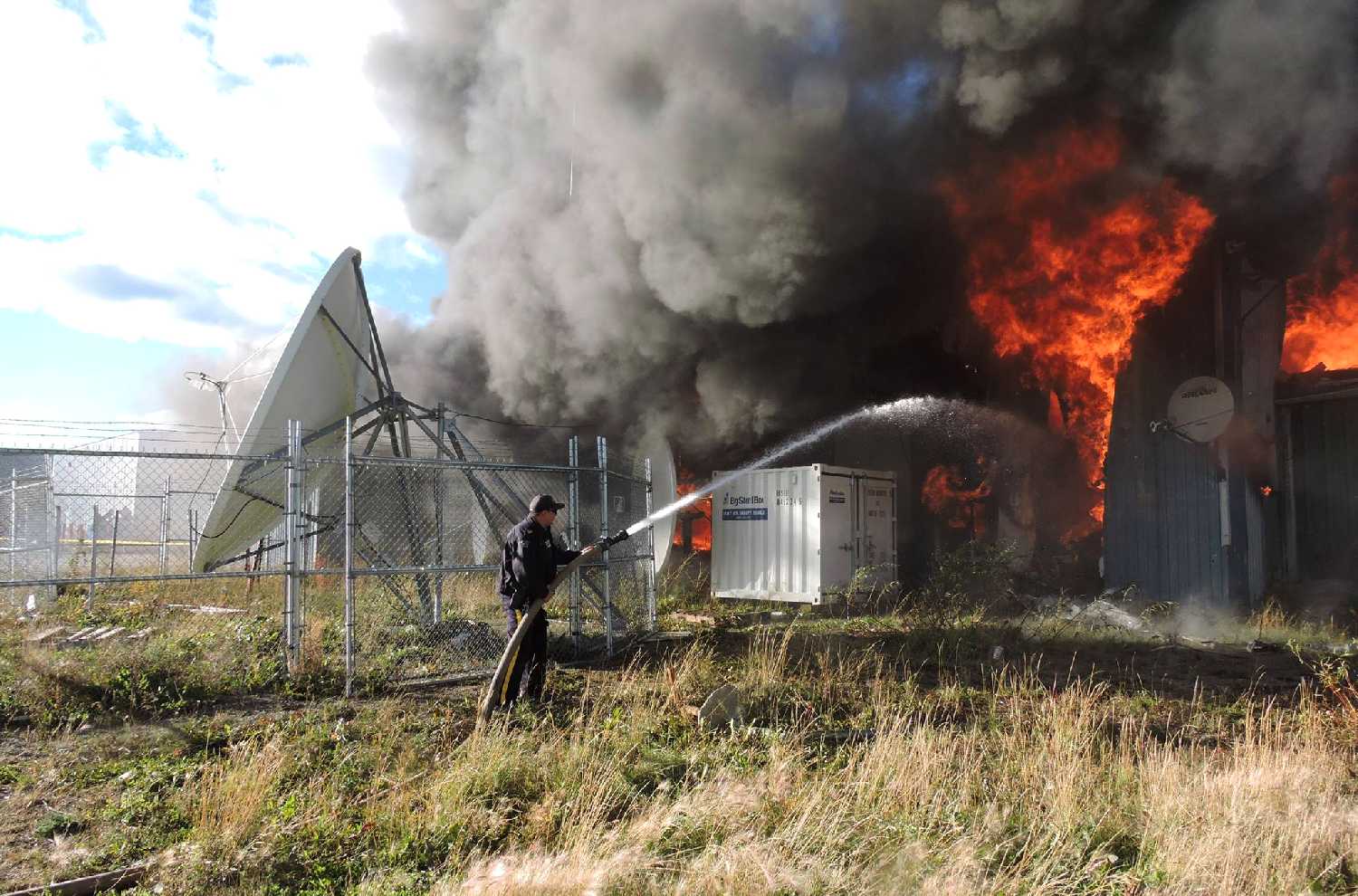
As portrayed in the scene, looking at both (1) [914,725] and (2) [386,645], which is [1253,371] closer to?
(1) [914,725]

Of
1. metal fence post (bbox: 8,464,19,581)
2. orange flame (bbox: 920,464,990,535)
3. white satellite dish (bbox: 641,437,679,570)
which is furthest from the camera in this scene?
orange flame (bbox: 920,464,990,535)

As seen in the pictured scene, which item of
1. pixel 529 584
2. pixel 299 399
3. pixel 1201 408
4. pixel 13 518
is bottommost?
pixel 529 584

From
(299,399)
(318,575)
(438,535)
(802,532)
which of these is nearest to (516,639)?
(438,535)

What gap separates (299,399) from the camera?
25.5ft

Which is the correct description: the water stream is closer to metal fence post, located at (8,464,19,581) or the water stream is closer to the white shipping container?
the white shipping container

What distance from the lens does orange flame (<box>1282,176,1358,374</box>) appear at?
38.5ft

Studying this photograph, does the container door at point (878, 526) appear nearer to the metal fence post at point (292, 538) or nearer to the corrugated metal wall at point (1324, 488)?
the corrugated metal wall at point (1324, 488)

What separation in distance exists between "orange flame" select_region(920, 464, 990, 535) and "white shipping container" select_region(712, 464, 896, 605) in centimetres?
191

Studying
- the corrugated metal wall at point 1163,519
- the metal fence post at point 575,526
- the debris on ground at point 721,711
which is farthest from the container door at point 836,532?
the debris on ground at point 721,711

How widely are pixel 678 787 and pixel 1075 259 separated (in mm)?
11172

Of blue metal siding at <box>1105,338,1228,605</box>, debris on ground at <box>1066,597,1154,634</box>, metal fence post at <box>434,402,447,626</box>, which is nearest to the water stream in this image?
blue metal siding at <box>1105,338,1228,605</box>

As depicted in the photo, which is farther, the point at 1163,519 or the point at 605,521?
the point at 1163,519

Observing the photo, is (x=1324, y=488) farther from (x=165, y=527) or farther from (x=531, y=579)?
(x=165, y=527)

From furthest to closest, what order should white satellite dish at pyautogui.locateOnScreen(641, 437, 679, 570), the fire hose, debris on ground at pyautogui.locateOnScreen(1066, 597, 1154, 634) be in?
white satellite dish at pyautogui.locateOnScreen(641, 437, 679, 570) < debris on ground at pyautogui.locateOnScreen(1066, 597, 1154, 634) < the fire hose
